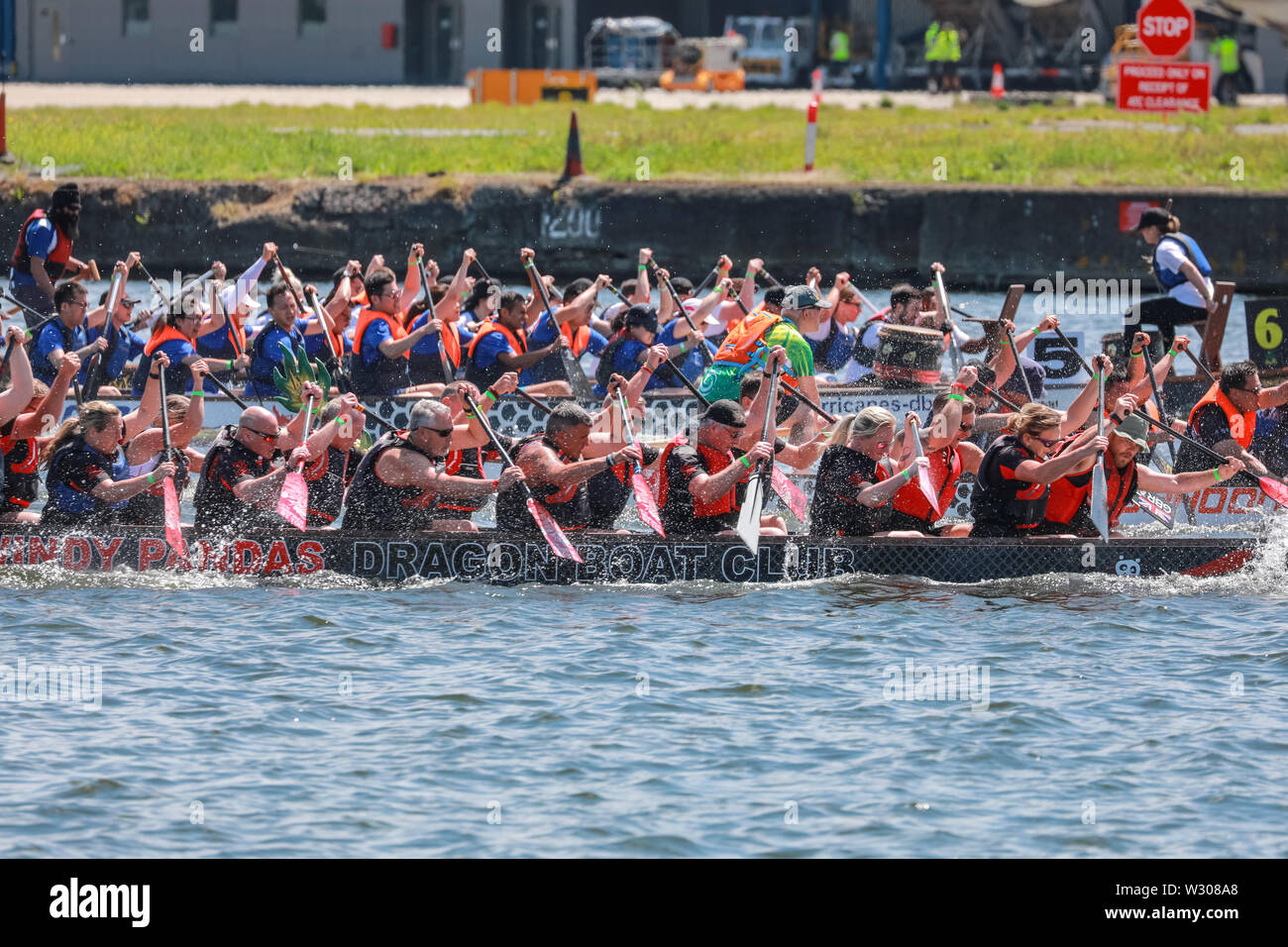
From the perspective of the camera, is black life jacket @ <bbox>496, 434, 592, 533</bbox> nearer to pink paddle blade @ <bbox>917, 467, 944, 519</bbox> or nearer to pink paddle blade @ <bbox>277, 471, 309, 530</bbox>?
pink paddle blade @ <bbox>277, 471, 309, 530</bbox>

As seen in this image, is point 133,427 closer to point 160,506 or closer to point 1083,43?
point 160,506

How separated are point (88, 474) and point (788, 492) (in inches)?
171

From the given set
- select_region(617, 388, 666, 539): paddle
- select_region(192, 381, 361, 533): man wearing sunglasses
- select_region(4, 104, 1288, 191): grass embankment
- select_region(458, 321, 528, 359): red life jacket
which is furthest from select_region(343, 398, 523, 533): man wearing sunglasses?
select_region(4, 104, 1288, 191): grass embankment

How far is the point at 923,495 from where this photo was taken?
11.9m

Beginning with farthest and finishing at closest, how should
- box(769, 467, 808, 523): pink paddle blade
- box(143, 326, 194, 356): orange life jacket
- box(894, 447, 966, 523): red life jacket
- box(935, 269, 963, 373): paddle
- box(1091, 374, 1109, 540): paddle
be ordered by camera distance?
1. box(935, 269, 963, 373): paddle
2. box(143, 326, 194, 356): orange life jacket
3. box(769, 467, 808, 523): pink paddle blade
4. box(894, 447, 966, 523): red life jacket
5. box(1091, 374, 1109, 540): paddle

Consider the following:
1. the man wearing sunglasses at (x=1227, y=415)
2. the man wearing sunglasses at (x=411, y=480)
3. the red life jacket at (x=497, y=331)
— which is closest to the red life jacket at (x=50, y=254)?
the red life jacket at (x=497, y=331)

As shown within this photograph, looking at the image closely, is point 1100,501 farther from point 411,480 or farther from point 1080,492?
point 411,480

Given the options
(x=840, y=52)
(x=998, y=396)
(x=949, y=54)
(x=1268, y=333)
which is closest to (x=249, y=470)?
(x=998, y=396)

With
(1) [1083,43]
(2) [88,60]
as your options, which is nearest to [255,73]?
(2) [88,60]

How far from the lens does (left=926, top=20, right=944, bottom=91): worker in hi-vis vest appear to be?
144 feet

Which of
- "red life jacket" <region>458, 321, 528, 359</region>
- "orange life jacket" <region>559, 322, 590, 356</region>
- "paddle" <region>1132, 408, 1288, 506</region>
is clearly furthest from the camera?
"orange life jacket" <region>559, 322, 590, 356</region>

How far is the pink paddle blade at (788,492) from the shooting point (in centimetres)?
1221

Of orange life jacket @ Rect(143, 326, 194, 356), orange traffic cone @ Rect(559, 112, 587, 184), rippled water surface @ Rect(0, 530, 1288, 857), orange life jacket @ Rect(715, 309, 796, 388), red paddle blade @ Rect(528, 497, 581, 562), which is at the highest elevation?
orange traffic cone @ Rect(559, 112, 587, 184)

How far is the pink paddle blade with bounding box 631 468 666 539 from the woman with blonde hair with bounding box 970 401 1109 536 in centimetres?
196
